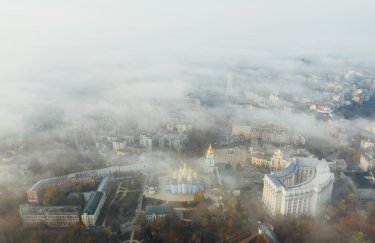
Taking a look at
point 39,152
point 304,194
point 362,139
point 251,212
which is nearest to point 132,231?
point 251,212

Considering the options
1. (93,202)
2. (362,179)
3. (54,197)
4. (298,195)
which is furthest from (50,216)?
(362,179)

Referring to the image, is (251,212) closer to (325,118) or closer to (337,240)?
(337,240)

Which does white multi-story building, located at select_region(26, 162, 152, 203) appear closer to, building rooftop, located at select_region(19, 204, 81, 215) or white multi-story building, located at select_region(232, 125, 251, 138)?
building rooftop, located at select_region(19, 204, 81, 215)

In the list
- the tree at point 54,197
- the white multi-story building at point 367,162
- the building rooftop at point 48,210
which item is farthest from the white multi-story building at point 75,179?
the white multi-story building at point 367,162

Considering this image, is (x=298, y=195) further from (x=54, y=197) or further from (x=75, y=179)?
(x=75, y=179)

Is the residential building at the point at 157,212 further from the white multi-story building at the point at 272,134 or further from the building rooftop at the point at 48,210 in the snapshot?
the white multi-story building at the point at 272,134

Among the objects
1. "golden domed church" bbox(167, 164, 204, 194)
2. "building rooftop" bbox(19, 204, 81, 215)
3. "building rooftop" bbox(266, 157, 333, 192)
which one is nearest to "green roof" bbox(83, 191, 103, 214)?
"building rooftop" bbox(19, 204, 81, 215)
